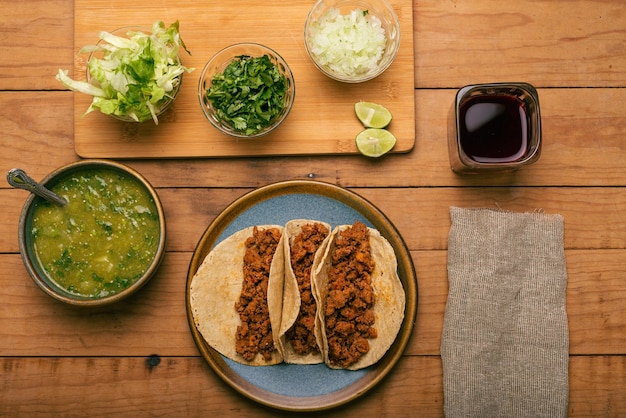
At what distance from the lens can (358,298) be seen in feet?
7.41

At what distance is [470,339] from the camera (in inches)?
92.2

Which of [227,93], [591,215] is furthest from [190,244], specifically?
[591,215]

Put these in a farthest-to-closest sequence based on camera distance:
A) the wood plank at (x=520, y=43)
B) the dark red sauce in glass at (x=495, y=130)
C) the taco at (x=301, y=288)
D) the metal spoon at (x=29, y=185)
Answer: the wood plank at (x=520, y=43), the dark red sauce in glass at (x=495, y=130), the taco at (x=301, y=288), the metal spoon at (x=29, y=185)

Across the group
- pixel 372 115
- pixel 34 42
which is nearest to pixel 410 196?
pixel 372 115

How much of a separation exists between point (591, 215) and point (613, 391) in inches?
31.5

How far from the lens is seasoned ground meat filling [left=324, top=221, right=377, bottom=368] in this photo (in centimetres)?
224

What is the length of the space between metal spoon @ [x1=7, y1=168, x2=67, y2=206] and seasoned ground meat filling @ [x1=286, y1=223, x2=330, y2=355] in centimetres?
101

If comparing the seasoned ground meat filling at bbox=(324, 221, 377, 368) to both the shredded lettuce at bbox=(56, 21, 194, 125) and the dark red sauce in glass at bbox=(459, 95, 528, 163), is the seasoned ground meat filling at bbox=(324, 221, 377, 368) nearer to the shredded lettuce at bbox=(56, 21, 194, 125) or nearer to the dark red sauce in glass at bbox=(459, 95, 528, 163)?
the dark red sauce in glass at bbox=(459, 95, 528, 163)

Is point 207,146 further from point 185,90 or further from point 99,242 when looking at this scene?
point 99,242

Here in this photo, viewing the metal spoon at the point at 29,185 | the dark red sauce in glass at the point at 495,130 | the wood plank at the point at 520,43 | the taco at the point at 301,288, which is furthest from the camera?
the wood plank at the point at 520,43

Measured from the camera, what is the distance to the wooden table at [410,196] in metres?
2.39

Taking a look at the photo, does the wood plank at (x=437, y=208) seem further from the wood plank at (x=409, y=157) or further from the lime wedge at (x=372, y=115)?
the lime wedge at (x=372, y=115)

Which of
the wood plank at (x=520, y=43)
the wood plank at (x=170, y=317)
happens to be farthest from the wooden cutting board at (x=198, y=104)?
the wood plank at (x=170, y=317)

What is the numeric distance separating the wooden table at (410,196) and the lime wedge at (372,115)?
167 mm
